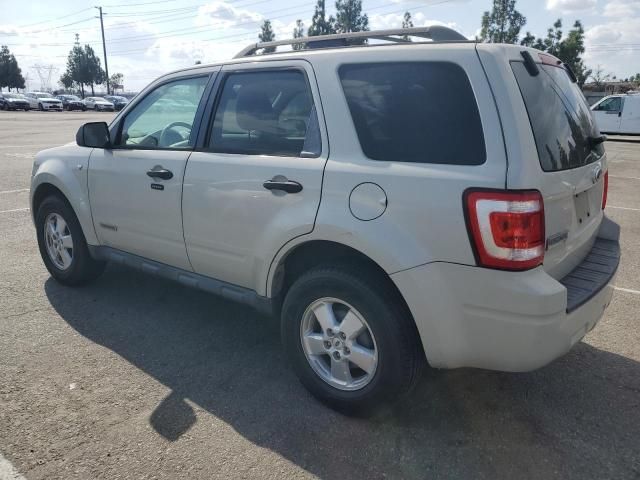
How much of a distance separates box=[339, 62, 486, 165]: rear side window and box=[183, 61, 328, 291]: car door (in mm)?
257

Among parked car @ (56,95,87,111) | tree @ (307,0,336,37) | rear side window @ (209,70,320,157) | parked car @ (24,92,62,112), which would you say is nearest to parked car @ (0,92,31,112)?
parked car @ (24,92,62,112)

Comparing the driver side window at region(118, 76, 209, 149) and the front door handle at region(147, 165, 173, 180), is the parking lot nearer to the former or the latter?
the front door handle at region(147, 165, 173, 180)

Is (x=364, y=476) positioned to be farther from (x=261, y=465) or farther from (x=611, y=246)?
(x=611, y=246)

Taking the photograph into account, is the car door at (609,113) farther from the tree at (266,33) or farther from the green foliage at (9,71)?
the green foliage at (9,71)

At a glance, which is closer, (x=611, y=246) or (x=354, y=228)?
(x=354, y=228)

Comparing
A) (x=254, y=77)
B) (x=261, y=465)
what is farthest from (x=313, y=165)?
(x=261, y=465)

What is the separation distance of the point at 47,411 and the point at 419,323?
6.75ft

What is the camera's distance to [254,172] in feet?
9.82

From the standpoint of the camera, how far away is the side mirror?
3.93 metres

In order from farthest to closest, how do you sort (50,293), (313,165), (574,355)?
(50,293) → (574,355) → (313,165)

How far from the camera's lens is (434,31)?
2914 mm

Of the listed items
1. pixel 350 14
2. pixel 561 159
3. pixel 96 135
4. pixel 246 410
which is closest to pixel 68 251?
pixel 96 135

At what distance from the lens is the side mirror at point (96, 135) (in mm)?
3934

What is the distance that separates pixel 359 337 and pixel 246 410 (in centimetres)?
76
